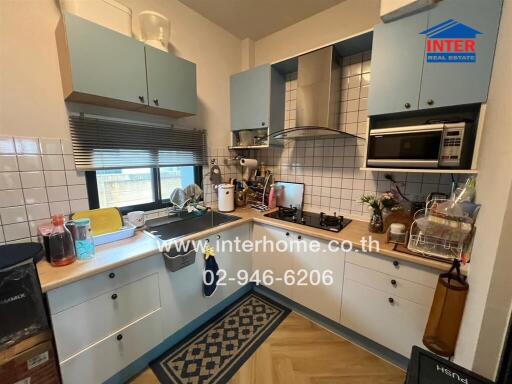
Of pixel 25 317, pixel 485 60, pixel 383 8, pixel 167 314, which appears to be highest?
pixel 383 8

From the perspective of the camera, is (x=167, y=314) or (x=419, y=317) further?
(x=167, y=314)

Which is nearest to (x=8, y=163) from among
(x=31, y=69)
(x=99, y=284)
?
(x=31, y=69)

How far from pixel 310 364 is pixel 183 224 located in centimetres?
136

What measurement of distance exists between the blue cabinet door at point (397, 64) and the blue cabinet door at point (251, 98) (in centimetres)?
89

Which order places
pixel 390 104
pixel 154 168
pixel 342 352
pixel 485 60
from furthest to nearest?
pixel 154 168
pixel 342 352
pixel 390 104
pixel 485 60

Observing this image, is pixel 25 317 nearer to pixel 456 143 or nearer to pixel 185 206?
pixel 185 206

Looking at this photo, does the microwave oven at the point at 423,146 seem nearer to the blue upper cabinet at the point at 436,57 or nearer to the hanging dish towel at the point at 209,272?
the blue upper cabinet at the point at 436,57

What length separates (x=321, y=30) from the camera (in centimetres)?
190

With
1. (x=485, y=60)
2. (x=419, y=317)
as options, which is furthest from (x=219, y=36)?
(x=419, y=317)

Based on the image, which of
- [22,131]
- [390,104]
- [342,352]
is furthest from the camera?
[342,352]

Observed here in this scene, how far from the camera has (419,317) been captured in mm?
1227

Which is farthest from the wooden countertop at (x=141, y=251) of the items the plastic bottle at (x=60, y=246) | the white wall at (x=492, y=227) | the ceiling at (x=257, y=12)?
the ceiling at (x=257, y=12)

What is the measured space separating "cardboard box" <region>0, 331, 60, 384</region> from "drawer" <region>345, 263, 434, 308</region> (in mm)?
1656

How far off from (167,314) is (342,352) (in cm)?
125
